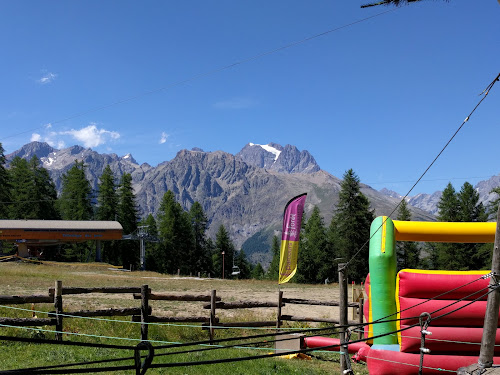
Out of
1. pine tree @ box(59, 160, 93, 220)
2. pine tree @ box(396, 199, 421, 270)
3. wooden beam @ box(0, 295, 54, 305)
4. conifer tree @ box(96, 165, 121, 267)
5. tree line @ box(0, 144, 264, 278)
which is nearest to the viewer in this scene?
wooden beam @ box(0, 295, 54, 305)

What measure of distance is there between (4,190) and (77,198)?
1080cm

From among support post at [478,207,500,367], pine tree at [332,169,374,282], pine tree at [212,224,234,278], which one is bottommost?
pine tree at [212,224,234,278]

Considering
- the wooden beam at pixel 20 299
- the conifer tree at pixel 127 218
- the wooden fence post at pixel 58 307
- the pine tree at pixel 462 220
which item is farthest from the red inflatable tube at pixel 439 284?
the conifer tree at pixel 127 218

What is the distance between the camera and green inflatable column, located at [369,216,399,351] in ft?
32.1

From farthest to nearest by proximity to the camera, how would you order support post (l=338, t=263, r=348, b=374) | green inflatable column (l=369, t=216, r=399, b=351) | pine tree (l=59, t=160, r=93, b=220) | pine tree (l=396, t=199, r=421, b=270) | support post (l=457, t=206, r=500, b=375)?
pine tree (l=59, t=160, r=93, b=220) < pine tree (l=396, t=199, r=421, b=270) < green inflatable column (l=369, t=216, r=399, b=351) < support post (l=338, t=263, r=348, b=374) < support post (l=457, t=206, r=500, b=375)

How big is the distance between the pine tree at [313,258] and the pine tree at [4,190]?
1728 inches

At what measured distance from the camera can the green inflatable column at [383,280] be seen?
9789 mm

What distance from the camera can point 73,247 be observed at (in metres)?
70.2

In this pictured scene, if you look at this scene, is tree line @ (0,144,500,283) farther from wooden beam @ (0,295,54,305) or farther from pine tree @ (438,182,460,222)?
wooden beam @ (0,295,54,305)

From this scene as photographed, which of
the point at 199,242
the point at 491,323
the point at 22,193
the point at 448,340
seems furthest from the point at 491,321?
the point at 199,242

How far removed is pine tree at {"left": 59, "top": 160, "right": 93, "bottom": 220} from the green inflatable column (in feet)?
217

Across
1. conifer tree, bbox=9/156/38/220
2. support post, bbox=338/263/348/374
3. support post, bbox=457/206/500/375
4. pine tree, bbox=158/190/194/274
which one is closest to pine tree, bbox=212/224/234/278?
pine tree, bbox=158/190/194/274

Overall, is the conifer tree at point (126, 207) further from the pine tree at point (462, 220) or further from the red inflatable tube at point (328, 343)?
the red inflatable tube at point (328, 343)

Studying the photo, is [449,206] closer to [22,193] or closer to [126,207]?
[126,207]
